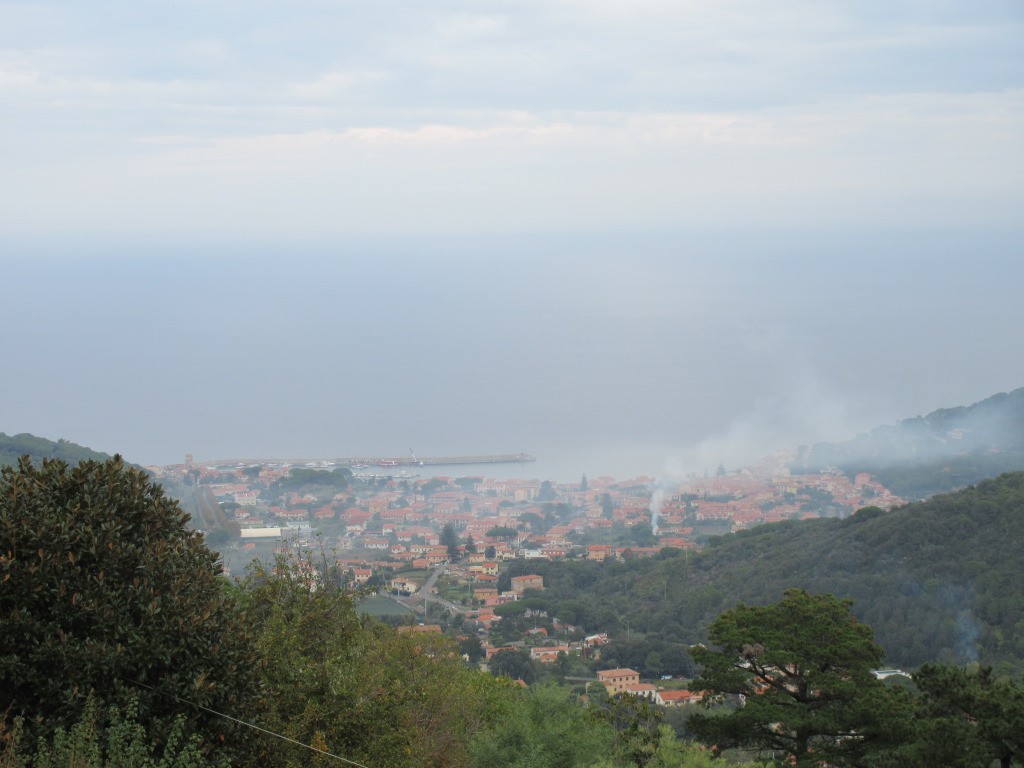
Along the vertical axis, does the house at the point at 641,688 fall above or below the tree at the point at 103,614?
below

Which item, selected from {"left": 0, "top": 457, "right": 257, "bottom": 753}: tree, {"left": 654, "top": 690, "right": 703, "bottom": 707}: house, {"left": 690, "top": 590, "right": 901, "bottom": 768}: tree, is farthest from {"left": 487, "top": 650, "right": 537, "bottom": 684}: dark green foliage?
{"left": 0, "top": 457, "right": 257, "bottom": 753}: tree

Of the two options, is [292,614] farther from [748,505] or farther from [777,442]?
[777,442]

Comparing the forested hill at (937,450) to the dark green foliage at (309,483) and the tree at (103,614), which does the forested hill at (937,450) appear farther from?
the tree at (103,614)

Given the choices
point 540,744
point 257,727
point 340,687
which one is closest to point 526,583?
point 540,744

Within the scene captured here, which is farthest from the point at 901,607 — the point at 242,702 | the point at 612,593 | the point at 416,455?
the point at 416,455

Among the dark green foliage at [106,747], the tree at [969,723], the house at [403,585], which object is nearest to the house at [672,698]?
the tree at [969,723]

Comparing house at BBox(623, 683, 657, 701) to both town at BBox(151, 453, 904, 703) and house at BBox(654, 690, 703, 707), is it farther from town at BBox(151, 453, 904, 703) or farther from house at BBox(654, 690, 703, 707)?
town at BBox(151, 453, 904, 703)
